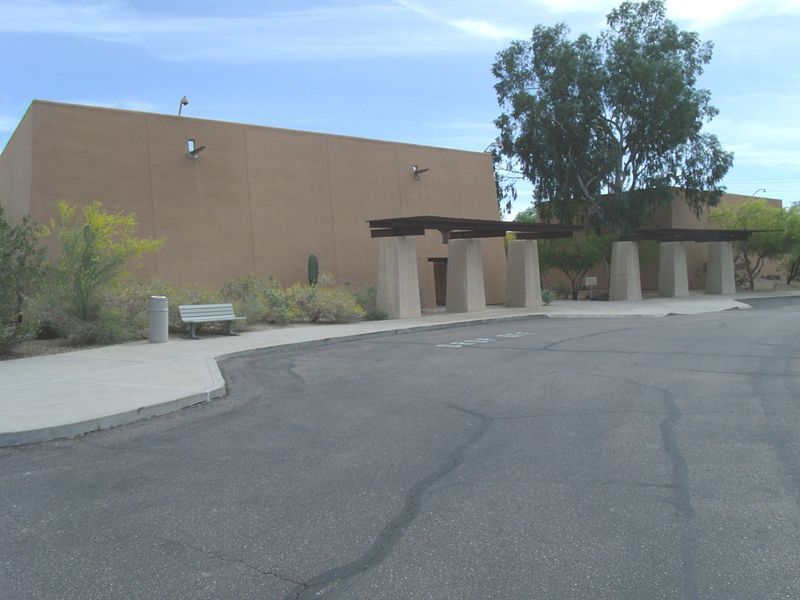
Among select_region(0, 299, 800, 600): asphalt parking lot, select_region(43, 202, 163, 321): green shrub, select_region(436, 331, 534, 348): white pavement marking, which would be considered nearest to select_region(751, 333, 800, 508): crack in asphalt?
select_region(0, 299, 800, 600): asphalt parking lot

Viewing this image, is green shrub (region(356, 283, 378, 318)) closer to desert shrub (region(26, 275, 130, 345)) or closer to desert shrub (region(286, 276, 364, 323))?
desert shrub (region(286, 276, 364, 323))

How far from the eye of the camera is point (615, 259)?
37.2 m

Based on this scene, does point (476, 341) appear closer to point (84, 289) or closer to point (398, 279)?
point (398, 279)

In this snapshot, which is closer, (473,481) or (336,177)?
(473,481)

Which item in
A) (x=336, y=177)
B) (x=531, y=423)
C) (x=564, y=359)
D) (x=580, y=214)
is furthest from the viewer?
(x=580, y=214)

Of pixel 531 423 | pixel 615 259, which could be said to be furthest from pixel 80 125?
pixel 615 259

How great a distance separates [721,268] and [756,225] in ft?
17.5

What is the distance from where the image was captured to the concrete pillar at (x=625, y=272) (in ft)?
120

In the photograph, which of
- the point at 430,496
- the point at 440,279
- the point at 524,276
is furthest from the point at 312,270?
the point at 430,496

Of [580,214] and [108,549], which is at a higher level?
[580,214]

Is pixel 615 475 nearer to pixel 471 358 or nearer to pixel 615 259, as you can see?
pixel 471 358

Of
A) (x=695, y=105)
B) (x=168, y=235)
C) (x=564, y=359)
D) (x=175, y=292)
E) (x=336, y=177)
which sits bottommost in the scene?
(x=564, y=359)

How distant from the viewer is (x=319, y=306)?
70.3ft

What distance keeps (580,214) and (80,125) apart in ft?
102
